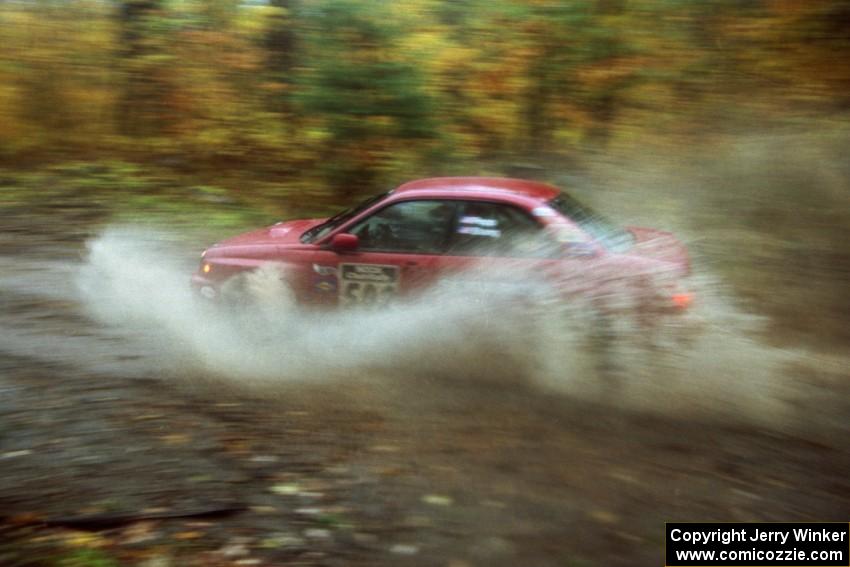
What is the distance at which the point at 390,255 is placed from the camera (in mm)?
6309

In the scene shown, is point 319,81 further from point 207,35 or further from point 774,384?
point 774,384

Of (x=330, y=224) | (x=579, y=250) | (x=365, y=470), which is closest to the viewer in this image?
(x=365, y=470)

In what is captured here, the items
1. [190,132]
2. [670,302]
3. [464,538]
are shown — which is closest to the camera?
[464,538]

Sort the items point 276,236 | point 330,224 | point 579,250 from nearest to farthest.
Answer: point 579,250 → point 330,224 → point 276,236

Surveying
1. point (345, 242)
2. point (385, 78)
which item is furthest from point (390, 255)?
point (385, 78)

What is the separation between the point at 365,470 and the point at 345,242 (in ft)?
7.37

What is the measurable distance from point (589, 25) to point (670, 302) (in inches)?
239

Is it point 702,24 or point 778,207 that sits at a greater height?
point 702,24

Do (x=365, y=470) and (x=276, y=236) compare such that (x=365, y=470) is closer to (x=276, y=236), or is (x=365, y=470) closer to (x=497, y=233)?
(x=497, y=233)

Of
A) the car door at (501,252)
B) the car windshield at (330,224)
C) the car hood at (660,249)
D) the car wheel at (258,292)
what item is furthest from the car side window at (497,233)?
the car wheel at (258,292)

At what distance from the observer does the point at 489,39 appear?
1148cm

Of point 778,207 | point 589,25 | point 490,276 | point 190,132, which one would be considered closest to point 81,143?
point 190,132

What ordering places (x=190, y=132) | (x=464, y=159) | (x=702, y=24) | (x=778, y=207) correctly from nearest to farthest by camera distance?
1. (x=778, y=207)
2. (x=702, y=24)
3. (x=464, y=159)
4. (x=190, y=132)

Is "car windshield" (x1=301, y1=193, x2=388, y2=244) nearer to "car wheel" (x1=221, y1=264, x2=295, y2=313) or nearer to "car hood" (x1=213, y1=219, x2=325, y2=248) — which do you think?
"car hood" (x1=213, y1=219, x2=325, y2=248)
